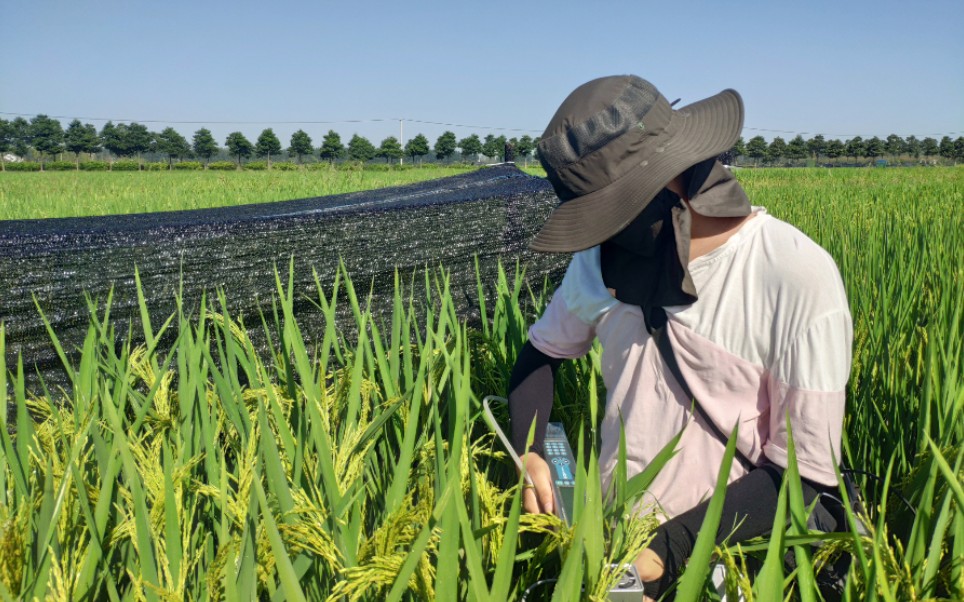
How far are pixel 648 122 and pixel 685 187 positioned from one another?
0.33 feet

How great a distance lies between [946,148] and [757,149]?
1879 centimetres

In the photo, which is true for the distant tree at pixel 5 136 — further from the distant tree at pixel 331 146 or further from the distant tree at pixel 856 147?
the distant tree at pixel 856 147

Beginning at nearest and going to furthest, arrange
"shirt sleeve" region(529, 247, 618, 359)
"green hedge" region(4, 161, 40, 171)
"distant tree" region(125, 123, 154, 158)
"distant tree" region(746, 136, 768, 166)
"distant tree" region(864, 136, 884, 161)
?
"shirt sleeve" region(529, 247, 618, 359)
"green hedge" region(4, 161, 40, 171)
"distant tree" region(125, 123, 154, 158)
"distant tree" region(746, 136, 768, 166)
"distant tree" region(864, 136, 884, 161)

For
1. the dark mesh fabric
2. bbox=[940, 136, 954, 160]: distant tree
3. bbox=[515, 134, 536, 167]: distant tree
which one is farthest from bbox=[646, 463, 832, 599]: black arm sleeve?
bbox=[940, 136, 954, 160]: distant tree

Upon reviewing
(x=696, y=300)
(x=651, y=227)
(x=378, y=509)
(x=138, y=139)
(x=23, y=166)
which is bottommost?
(x=378, y=509)

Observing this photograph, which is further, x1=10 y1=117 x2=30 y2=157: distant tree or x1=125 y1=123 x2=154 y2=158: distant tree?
x1=10 y1=117 x2=30 y2=157: distant tree

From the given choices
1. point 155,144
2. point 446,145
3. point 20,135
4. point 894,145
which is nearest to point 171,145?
point 155,144

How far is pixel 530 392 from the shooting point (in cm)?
130

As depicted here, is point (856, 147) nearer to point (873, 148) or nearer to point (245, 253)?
point (873, 148)

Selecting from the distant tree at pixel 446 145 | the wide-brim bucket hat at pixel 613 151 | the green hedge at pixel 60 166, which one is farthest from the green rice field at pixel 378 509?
the distant tree at pixel 446 145

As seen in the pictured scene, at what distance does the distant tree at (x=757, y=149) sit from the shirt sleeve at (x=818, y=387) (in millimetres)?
60674

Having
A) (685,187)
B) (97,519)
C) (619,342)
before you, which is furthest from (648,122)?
(97,519)

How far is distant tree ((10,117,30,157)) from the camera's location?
5926cm

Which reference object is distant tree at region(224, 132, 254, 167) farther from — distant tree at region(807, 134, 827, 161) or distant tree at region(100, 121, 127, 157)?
distant tree at region(807, 134, 827, 161)
